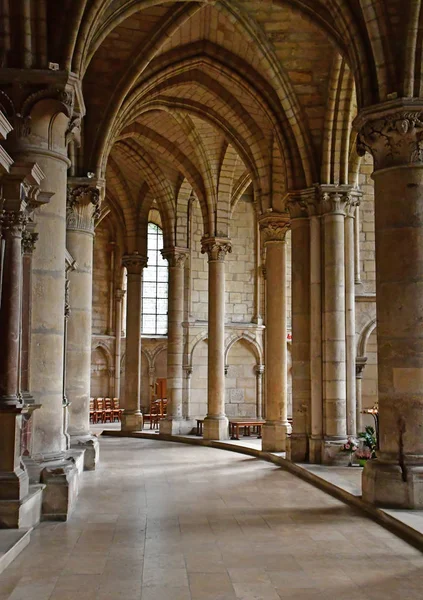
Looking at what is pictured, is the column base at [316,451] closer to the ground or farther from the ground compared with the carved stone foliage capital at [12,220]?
closer to the ground

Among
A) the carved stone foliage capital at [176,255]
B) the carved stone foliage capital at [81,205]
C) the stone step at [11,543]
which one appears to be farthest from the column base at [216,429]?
the stone step at [11,543]

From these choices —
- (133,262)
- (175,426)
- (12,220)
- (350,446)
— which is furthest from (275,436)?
(12,220)

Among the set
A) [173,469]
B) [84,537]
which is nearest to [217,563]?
[84,537]

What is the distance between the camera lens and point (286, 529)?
7.43m

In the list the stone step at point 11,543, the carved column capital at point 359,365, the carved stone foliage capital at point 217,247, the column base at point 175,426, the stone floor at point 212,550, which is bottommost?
the stone floor at point 212,550

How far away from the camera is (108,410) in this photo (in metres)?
24.7

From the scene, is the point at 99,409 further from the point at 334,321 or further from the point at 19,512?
the point at 19,512

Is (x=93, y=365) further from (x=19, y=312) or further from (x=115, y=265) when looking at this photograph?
(x=19, y=312)

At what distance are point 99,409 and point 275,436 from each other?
11.9 metres

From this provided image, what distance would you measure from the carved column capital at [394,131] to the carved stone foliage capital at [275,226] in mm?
6442

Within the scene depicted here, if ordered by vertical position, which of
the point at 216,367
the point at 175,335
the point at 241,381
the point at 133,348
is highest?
the point at 175,335

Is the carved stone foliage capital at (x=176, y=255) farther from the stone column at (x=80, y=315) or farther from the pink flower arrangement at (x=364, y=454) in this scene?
the pink flower arrangement at (x=364, y=454)

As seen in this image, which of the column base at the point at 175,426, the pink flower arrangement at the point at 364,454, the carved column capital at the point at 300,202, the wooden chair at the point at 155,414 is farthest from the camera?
the wooden chair at the point at 155,414

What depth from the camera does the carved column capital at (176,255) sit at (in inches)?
818
